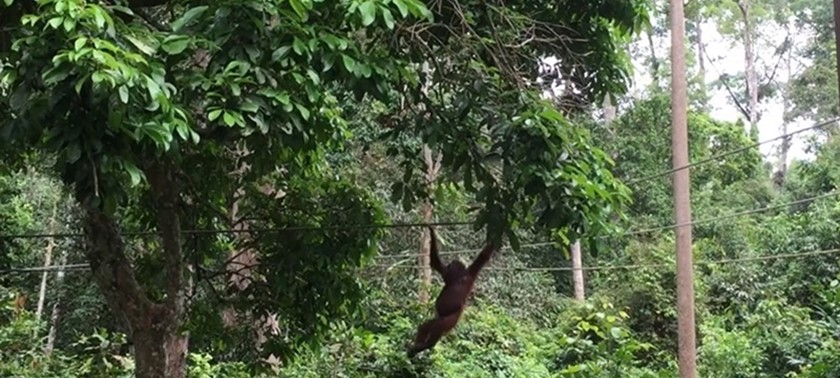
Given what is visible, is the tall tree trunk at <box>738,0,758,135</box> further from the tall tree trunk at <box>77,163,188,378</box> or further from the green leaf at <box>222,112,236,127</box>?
the green leaf at <box>222,112,236,127</box>

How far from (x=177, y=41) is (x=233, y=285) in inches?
123

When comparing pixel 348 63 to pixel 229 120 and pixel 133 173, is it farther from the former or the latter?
pixel 133 173

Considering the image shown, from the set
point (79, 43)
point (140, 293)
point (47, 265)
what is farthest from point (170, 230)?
point (47, 265)

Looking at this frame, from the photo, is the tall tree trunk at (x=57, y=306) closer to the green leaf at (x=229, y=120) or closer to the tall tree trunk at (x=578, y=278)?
the tall tree trunk at (x=578, y=278)

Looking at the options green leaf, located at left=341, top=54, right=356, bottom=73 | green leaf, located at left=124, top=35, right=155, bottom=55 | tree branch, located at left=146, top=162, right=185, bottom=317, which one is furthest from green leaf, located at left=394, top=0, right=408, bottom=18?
tree branch, located at left=146, top=162, right=185, bottom=317

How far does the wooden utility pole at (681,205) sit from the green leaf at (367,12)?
630 cm

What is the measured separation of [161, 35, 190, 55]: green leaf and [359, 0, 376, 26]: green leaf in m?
0.61

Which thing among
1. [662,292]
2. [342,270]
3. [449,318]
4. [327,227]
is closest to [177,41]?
[327,227]

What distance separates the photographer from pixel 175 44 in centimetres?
279

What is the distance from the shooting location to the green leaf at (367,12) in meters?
2.79

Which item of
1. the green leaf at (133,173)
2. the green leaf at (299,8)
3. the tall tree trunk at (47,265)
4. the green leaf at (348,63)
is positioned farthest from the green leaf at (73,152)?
the tall tree trunk at (47,265)

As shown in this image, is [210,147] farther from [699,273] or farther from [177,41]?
[699,273]

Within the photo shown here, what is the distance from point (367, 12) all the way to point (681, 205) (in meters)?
7.07

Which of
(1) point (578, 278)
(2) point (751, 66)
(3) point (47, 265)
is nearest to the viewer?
(3) point (47, 265)
